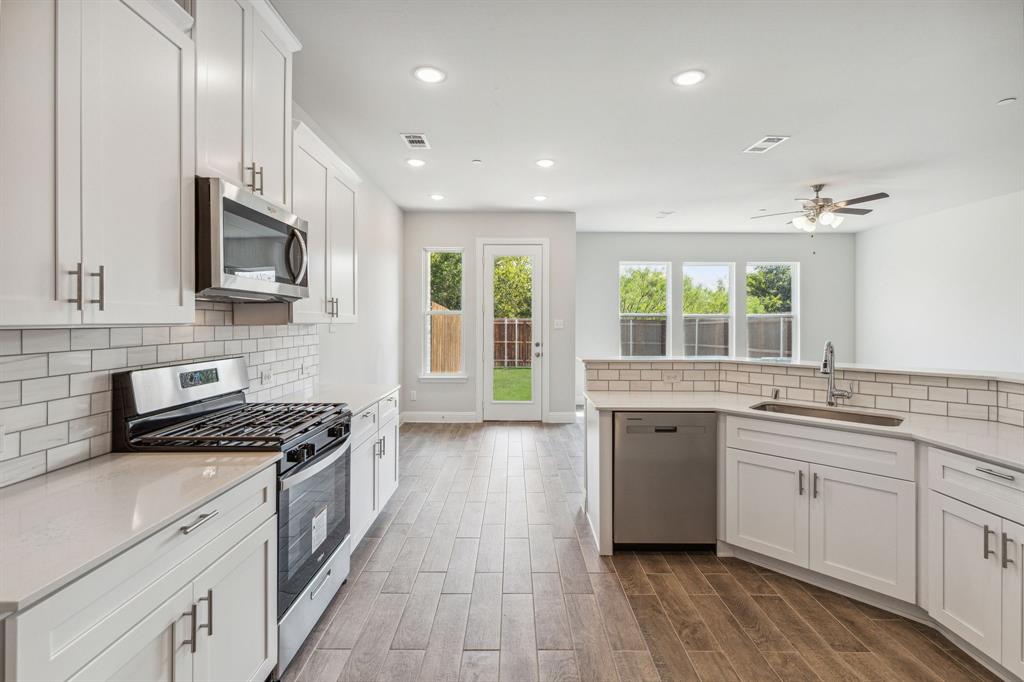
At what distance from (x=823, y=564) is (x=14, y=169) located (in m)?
3.23

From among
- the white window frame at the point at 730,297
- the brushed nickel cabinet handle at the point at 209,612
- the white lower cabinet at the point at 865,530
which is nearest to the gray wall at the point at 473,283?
the white window frame at the point at 730,297

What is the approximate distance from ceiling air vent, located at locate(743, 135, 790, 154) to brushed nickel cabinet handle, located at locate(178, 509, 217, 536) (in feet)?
14.0

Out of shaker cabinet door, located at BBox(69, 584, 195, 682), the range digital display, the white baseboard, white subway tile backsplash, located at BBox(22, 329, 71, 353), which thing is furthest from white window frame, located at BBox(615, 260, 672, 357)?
shaker cabinet door, located at BBox(69, 584, 195, 682)

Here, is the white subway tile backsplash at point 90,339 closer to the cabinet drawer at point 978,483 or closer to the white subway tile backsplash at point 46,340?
the white subway tile backsplash at point 46,340

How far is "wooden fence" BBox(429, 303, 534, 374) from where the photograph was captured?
646 centimetres

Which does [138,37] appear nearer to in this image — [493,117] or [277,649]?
[277,649]

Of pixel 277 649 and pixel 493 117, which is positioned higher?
pixel 493 117

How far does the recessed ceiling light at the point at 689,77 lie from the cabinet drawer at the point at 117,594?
3004 mm

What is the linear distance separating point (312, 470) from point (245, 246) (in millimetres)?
894

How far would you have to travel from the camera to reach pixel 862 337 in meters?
7.86

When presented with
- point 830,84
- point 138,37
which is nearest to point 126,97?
point 138,37

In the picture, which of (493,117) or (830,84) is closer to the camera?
(830,84)

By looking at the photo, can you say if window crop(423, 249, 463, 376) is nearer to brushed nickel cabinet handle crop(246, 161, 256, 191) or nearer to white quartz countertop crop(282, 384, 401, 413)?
white quartz countertop crop(282, 384, 401, 413)

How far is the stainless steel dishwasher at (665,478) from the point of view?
2.72m
